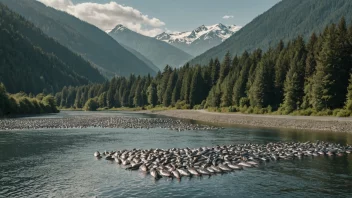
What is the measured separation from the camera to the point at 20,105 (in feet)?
393

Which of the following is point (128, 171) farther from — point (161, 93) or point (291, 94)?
point (161, 93)

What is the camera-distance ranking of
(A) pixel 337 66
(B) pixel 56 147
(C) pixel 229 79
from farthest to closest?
(C) pixel 229 79
(A) pixel 337 66
(B) pixel 56 147

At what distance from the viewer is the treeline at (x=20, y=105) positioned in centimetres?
10501

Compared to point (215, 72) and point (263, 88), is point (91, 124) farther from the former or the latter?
point (215, 72)

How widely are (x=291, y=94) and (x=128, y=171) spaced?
205ft

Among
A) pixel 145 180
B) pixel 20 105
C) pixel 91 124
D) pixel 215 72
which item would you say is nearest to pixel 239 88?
pixel 215 72

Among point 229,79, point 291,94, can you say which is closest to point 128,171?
point 291,94

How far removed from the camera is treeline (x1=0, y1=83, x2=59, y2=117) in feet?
345

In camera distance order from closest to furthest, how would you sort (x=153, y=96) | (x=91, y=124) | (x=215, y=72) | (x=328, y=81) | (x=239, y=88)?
(x=328, y=81) < (x=91, y=124) < (x=239, y=88) < (x=215, y=72) < (x=153, y=96)

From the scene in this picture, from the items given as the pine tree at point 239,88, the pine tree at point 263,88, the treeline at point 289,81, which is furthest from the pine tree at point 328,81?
the pine tree at point 239,88

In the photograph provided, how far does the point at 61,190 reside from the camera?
2502 cm

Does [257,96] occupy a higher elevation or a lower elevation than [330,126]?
higher

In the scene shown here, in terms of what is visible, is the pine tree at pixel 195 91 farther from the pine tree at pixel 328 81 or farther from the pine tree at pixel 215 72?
the pine tree at pixel 328 81

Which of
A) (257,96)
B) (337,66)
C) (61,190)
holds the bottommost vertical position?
(61,190)
